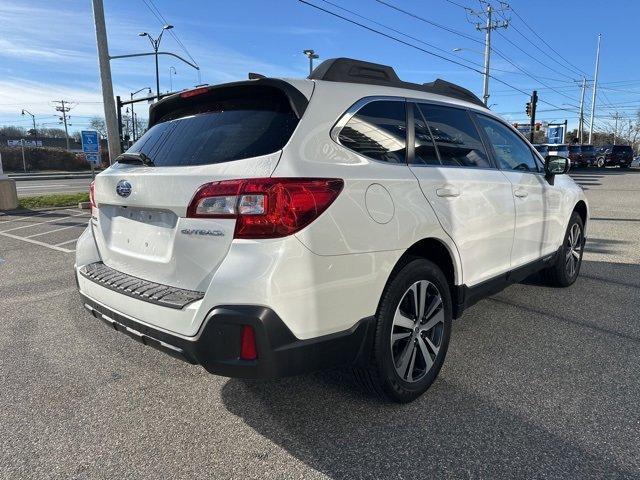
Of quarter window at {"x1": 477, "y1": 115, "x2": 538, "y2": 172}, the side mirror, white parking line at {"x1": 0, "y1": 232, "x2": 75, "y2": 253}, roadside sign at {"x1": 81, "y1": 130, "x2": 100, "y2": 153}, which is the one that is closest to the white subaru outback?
quarter window at {"x1": 477, "y1": 115, "x2": 538, "y2": 172}

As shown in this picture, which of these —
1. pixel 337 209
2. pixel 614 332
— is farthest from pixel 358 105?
pixel 614 332

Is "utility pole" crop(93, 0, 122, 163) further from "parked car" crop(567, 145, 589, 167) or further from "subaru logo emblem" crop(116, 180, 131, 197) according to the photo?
"parked car" crop(567, 145, 589, 167)

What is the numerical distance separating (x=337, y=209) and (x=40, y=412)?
82.7 inches

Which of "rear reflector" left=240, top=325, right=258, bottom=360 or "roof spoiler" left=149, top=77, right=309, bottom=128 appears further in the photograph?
"roof spoiler" left=149, top=77, right=309, bottom=128

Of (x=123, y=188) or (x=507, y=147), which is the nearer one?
(x=123, y=188)

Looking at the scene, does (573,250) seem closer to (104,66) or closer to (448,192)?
(448,192)

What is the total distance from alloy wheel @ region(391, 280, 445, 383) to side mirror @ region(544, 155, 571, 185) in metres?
2.34

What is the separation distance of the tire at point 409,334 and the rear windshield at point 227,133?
997mm

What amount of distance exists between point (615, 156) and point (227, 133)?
1701 inches

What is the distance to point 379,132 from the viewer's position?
273cm

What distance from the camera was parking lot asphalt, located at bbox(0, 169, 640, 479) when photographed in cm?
229

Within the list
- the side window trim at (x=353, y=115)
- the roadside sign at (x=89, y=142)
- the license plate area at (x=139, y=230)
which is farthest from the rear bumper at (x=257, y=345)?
the roadside sign at (x=89, y=142)

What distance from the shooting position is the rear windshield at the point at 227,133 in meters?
2.34

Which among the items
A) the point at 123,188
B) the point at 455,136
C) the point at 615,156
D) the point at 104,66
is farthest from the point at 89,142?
the point at 615,156
